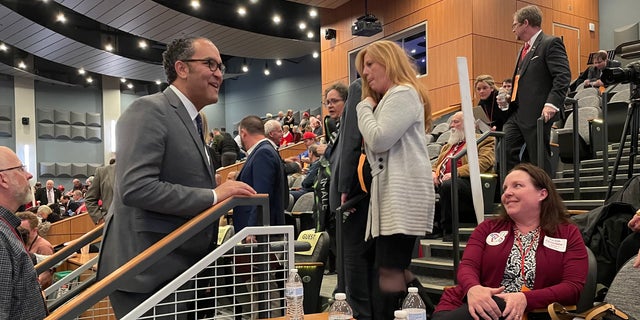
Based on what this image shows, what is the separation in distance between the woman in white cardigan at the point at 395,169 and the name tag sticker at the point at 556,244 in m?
0.46

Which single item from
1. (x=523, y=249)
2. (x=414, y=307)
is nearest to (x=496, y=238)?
(x=523, y=249)

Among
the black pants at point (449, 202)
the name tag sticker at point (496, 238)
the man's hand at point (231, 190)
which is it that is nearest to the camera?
the man's hand at point (231, 190)

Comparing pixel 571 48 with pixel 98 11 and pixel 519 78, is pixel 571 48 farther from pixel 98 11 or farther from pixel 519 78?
pixel 98 11

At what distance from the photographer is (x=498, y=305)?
6.62 feet

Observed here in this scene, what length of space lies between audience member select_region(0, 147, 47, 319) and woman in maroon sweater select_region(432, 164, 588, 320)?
4.73 feet

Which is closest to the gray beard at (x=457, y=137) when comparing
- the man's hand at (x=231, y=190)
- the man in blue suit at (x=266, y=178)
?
the man in blue suit at (x=266, y=178)

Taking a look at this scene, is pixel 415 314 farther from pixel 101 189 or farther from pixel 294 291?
pixel 101 189

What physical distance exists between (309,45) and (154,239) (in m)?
12.9

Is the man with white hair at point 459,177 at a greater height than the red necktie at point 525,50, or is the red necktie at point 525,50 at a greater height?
the red necktie at point 525,50

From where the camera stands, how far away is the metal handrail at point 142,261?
4.96 feet

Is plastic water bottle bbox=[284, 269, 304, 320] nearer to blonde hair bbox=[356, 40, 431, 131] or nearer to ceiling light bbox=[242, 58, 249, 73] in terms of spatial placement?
blonde hair bbox=[356, 40, 431, 131]

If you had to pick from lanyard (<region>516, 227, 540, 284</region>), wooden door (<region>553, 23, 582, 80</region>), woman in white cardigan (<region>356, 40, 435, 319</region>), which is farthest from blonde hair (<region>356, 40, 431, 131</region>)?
wooden door (<region>553, 23, 582, 80</region>)

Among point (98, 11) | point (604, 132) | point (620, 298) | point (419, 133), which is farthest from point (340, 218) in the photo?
point (98, 11)

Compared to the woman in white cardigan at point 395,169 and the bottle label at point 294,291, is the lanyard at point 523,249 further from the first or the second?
the bottle label at point 294,291
